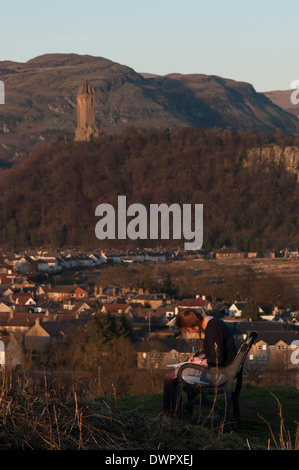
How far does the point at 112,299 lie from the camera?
143 ft

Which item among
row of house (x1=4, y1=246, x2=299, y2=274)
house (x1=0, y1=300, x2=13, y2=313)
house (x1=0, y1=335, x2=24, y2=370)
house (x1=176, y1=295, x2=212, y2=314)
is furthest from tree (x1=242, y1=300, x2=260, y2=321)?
row of house (x1=4, y1=246, x2=299, y2=274)

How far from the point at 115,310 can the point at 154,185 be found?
202ft

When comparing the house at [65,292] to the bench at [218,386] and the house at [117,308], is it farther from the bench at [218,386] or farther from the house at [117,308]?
the bench at [218,386]

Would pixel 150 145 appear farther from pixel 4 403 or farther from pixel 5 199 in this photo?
pixel 4 403

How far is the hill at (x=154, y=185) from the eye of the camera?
282ft

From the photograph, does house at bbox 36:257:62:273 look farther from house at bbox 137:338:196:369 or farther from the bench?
the bench

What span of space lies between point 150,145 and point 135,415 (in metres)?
100

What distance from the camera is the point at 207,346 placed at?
5.41 m

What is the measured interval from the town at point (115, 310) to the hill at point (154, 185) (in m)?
15.0

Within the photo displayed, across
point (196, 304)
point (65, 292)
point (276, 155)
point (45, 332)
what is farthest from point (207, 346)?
point (276, 155)

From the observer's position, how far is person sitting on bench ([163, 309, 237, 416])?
5316mm

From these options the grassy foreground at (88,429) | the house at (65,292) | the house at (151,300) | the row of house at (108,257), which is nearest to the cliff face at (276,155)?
the row of house at (108,257)

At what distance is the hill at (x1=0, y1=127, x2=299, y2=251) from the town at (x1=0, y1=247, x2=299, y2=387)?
589 inches

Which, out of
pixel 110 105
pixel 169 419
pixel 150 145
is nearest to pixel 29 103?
pixel 110 105
